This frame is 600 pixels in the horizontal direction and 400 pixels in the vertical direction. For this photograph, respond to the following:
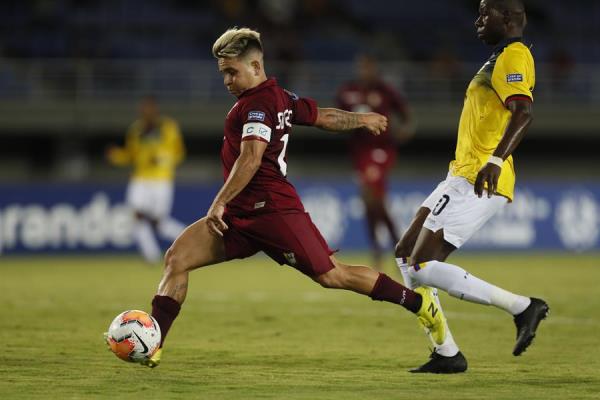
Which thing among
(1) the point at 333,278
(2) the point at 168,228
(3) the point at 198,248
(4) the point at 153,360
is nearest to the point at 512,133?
(1) the point at 333,278

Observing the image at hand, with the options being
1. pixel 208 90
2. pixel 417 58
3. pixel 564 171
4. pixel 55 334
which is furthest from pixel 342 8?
pixel 55 334

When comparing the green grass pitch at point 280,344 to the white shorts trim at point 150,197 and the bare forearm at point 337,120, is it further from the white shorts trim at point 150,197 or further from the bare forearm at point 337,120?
the white shorts trim at point 150,197

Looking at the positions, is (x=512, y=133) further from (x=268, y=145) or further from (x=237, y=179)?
(x=237, y=179)

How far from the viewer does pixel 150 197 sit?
1861 cm

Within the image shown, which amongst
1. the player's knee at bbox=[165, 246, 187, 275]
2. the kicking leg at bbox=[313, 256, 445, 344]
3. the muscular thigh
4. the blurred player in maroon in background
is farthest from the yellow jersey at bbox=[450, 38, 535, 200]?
the blurred player in maroon in background

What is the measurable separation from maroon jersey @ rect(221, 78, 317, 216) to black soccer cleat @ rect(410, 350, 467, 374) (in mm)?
1315

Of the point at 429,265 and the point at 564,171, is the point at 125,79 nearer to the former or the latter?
the point at 564,171

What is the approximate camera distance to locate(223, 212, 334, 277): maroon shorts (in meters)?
7.41

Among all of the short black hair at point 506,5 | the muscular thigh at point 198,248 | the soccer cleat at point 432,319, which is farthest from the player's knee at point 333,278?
the short black hair at point 506,5

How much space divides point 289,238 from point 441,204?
1057 mm

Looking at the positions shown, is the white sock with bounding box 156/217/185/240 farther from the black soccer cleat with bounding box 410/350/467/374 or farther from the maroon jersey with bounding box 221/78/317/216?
the black soccer cleat with bounding box 410/350/467/374

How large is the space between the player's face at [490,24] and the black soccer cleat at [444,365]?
2144mm

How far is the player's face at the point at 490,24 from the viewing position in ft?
25.2

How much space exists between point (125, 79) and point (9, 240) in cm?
743
